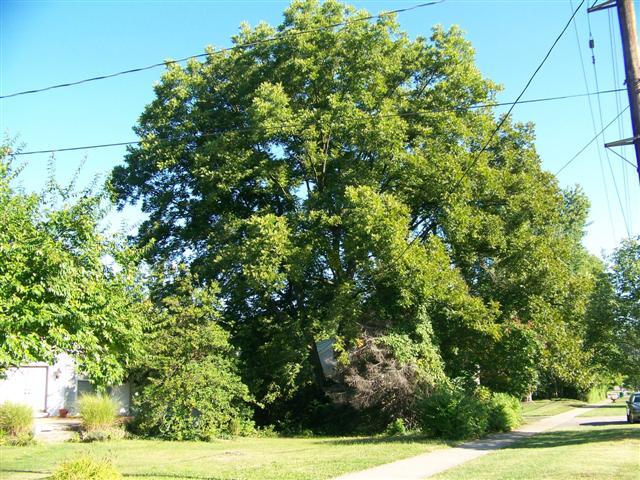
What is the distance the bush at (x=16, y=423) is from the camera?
19.3m

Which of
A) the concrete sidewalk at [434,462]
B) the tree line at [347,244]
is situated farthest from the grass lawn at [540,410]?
the concrete sidewalk at [434,462]

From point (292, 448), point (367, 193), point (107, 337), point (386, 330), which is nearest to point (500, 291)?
point (386, 330)

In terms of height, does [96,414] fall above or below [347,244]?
below

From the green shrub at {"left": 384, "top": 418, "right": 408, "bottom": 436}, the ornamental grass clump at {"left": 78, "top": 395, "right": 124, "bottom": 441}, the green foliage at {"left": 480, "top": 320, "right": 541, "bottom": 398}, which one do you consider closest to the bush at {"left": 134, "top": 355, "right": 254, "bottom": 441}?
the ornamental grass clump at {"left": 78, "top": 395, "right": 124, "bottom": 441}

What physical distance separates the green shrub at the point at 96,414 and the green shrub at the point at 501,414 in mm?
14899

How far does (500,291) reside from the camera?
2506 centimetres

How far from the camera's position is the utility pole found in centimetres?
1016

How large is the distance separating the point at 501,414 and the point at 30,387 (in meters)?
23.5

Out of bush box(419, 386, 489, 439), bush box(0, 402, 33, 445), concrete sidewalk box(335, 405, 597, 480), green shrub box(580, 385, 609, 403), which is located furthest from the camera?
green shrub box(580, 385, 609, 403)

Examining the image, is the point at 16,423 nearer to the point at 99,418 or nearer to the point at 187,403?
the point at 99,418

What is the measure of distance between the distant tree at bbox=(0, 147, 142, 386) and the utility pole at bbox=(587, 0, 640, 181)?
10.0 meters

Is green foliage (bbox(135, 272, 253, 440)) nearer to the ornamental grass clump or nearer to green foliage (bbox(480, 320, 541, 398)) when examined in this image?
the ornamental grass clump

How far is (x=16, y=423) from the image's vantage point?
1980 cm

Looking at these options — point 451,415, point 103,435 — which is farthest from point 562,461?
point 103,435
